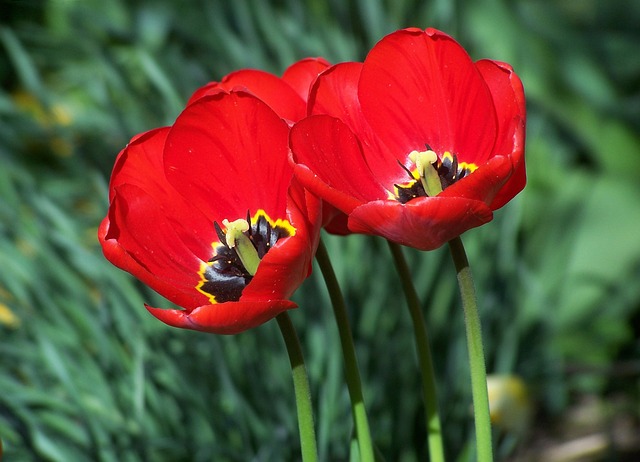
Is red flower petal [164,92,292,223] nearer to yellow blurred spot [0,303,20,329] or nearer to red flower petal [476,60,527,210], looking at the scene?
red flower petal [476,60,527,210]

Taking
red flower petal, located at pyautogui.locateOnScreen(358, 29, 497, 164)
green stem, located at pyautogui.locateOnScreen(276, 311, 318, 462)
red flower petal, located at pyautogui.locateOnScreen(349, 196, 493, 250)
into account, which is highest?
red flower petal, located at pyautogui.locateOnScreen(358, 29, 497, 164)

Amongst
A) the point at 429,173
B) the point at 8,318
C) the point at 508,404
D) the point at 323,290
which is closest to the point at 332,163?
the point at 429,173

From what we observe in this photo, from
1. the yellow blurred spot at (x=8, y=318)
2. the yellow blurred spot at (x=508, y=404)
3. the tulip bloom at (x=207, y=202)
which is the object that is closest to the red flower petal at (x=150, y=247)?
the tulip bloom at (x=207, y=202)

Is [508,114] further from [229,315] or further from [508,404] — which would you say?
[508,404]

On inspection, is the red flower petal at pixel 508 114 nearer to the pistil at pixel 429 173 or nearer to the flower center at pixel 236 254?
the pistil at pixel 429 173

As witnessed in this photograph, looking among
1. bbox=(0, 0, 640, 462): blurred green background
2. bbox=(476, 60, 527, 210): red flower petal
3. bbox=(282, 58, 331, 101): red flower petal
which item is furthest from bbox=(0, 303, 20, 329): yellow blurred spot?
bbox=(476, 60, 527, 210): red flower petal

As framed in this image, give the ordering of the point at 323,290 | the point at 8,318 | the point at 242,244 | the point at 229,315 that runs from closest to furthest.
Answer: the point at 229,315
the point at 242,244
the point at 323,290
the point at 8,318
